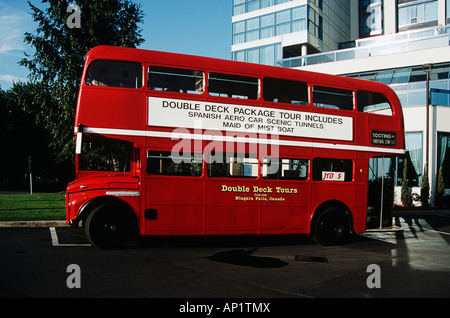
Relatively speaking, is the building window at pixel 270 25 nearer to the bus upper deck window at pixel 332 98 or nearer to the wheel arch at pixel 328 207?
the bus upper deck window at pixel 332 98

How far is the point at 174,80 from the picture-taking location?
8.49m

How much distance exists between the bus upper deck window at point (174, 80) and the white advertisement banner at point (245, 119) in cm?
27

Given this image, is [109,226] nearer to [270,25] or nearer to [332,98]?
[332,98]

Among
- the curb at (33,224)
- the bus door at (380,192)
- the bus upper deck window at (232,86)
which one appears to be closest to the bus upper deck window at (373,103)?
the bus door at (380,192)

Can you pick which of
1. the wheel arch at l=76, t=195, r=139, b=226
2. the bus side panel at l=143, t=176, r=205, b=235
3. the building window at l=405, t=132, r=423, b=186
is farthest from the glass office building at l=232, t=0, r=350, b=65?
the wheel arch at l=76, t=195, r=139, b=226

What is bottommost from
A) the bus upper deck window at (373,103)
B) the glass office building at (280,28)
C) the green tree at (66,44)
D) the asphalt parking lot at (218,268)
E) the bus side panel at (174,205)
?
the asphalt parking lot at (218,268)

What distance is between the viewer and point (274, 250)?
8.99 metres

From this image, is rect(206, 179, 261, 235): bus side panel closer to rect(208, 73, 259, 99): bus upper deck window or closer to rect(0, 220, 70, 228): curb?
rect(208, 73, 259, 99): bus upper deck window

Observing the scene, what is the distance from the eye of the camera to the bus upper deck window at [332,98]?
9570 millimetres

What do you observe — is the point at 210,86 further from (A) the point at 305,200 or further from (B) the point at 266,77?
(A) the point at 305,200

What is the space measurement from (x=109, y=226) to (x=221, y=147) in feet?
9.69

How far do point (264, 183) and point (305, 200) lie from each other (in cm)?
118

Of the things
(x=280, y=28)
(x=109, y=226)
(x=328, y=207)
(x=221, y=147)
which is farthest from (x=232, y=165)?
(x=280, y=28)

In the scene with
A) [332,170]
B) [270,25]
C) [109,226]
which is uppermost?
[270,25]
